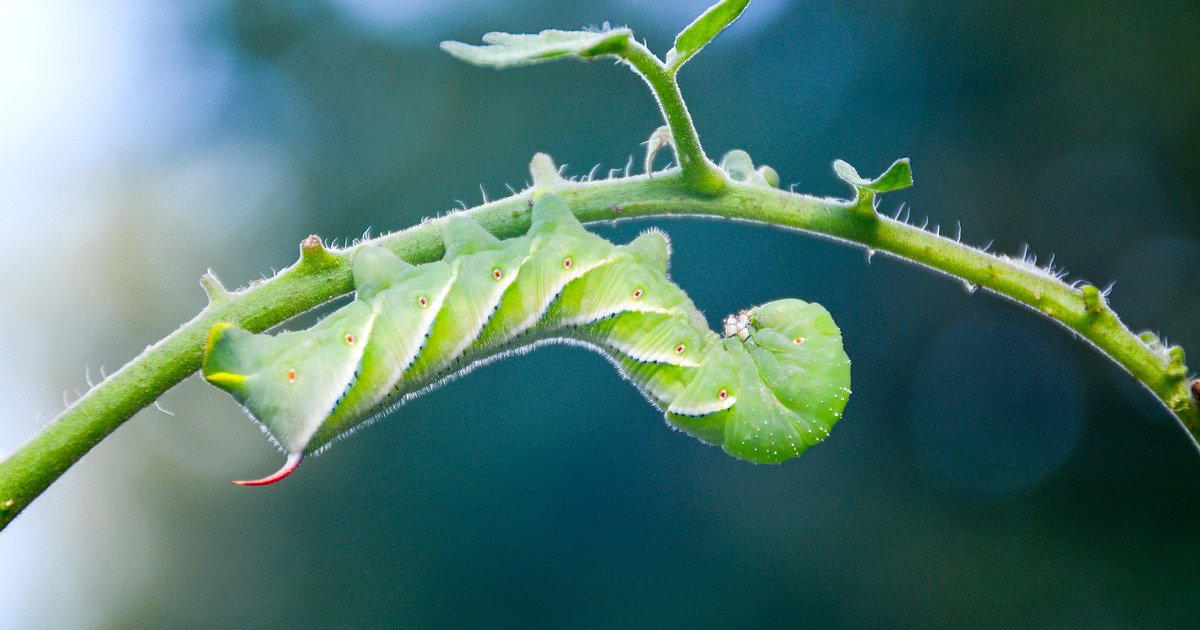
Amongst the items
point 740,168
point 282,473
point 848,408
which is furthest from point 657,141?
point 848,408

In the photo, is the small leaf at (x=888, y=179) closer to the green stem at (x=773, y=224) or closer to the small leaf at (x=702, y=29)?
the green stem at (x=773, y=224)

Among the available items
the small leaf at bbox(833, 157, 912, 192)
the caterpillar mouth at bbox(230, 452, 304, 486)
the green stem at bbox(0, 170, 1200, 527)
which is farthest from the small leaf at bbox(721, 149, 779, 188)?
the caterpillar mouth at bbox(230, 452, 304, 486)

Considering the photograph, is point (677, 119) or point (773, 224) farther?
→ point (773, 224)

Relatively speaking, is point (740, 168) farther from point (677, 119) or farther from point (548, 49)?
point (548, 49)

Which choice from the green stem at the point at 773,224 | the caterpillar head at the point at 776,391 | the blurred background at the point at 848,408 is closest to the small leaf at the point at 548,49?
the green stem at the point at 773,224

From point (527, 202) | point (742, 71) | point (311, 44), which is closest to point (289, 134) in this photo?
point (311, 44)

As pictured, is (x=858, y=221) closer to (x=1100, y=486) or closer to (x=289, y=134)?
(x=1100, y=486)
